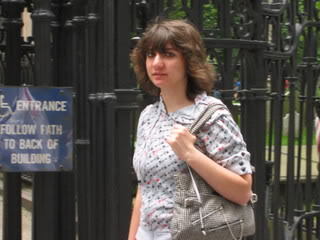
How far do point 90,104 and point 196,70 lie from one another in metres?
1.15

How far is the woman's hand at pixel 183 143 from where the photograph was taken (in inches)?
95.4

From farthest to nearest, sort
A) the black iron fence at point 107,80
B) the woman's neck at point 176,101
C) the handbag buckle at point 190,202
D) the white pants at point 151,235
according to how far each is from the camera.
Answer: the black iron fence at point 107,80
the woman's neck at point 176,101
the white pants at point 151,235
the handbag buckle at point 190,202

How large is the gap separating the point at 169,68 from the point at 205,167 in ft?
1.48

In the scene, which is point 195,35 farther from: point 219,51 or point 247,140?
point 247,140

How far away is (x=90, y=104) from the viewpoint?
363 cm

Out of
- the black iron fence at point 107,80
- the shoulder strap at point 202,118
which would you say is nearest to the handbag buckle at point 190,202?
the shoulder strap at point 202,118

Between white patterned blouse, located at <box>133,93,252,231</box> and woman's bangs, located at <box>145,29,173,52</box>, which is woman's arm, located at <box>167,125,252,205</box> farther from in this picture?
woman's bangs, located at <box>145,29,173,52</box>

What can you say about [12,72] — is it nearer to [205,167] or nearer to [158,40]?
[158,40]

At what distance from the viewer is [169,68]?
2598 millimetres

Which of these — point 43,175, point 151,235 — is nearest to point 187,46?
point 151,235

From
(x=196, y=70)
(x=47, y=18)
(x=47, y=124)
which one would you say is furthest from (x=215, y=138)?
(x=47, y=18)

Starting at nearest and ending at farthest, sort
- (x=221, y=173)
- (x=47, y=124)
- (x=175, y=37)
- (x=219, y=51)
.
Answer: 1. (x=221, y=173)
2. (x=175, y=37)
3. (x=47, y=124)
4. (x=219, y=51)

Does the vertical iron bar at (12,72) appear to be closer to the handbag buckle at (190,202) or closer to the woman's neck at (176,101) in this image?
the woman's neck at (176,101)

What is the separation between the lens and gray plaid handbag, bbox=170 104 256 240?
7.89 feet
